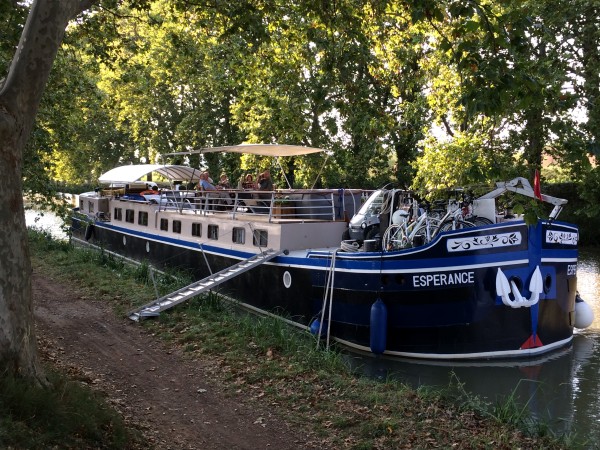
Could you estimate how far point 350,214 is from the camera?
1717 centimetres

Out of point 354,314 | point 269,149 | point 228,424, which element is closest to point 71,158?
point 269,149

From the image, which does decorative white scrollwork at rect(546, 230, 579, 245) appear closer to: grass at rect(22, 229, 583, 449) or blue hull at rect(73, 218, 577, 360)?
blue hull at rect(73, 218, 577, 360)

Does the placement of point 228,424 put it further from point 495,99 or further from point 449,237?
point 449,237

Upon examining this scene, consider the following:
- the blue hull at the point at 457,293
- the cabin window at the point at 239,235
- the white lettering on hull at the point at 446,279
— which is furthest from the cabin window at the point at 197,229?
the white lettering on hull at the point at 446,279

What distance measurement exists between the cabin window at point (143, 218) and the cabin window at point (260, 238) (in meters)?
7.49

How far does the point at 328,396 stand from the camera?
333 inches

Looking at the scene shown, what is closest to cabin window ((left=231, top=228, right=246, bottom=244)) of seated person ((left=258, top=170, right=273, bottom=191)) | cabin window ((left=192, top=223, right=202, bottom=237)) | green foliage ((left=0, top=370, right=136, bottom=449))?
seated person ((left=258, top=170, right=273, bottom=191))

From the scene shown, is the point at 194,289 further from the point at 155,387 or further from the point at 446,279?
the point at 155,387

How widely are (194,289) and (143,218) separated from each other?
32.8 feet

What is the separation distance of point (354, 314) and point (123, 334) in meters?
4.61

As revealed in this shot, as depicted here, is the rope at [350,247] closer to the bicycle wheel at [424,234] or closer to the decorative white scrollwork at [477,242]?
the bicycle wheel at [424,234]

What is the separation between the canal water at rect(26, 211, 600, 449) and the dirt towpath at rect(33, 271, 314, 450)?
2760 millimetres

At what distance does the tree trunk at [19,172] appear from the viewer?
577cm

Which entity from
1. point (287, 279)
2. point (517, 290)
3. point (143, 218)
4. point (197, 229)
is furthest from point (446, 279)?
point (143, 218)
